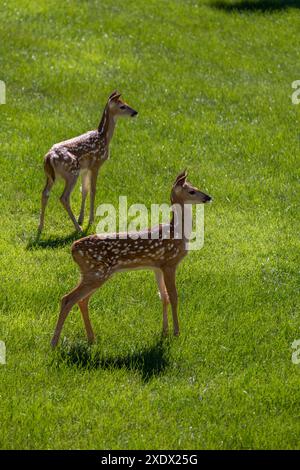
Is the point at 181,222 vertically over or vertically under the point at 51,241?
over

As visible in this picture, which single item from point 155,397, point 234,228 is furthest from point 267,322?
point 234,228

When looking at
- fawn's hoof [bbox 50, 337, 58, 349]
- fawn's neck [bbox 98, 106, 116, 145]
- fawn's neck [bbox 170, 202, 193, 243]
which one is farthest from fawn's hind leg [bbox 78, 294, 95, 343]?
fawn's neck [bbox 98, 106, 116, 145]

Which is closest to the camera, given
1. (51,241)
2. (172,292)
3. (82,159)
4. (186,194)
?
(172,292)

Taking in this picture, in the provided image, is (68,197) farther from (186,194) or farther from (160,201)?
(186,194)

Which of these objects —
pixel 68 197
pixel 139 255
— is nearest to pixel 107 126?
pixel 68 197

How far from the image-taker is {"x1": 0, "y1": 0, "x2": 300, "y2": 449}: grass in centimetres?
1002

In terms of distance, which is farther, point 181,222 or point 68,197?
point 68,197

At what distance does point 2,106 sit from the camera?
2000 cm

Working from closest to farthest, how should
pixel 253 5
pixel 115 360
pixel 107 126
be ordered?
pixel 115 360
pixel 107 126
pixel 253 5

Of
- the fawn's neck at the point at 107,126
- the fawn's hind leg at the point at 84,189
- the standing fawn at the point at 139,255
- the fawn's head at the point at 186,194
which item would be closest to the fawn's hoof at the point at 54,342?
the standing fawn at the point at 139,255

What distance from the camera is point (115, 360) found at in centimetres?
1088

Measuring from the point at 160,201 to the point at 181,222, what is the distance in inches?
177

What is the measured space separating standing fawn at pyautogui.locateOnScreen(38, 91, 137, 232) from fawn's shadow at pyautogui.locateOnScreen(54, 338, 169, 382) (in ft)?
12.7

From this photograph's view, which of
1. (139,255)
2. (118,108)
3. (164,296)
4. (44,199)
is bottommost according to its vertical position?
(164,296)
